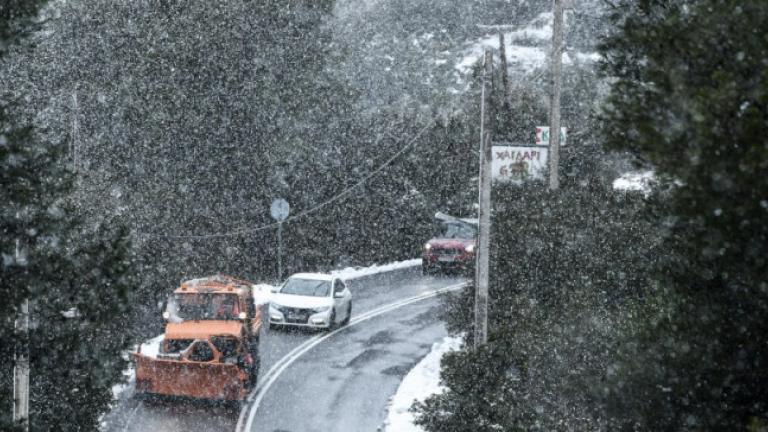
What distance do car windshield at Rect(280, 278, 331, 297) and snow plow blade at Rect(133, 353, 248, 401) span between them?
7548 mm

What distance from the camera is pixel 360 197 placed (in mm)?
36219

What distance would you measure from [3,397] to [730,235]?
6.64 m

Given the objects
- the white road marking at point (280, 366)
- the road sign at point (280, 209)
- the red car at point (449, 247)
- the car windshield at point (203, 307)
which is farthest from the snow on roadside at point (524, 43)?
the car windshield at point (203, 307)

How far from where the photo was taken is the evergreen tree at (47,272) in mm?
7395

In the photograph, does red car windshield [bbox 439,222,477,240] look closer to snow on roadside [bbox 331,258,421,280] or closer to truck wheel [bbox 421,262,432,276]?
truck wheel [bbox 421,262,432,276]

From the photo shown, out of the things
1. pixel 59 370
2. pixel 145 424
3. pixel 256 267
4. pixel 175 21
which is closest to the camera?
pixel 59 370

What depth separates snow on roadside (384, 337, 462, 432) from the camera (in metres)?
16.1

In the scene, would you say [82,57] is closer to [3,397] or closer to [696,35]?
[3,397]

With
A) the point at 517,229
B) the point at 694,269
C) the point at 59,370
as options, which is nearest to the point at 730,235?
the point at 694,269

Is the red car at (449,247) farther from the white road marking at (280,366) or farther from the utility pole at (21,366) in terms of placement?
the utility pole at (21,366)

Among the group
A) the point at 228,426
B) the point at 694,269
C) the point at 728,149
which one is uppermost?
the point at 728,149

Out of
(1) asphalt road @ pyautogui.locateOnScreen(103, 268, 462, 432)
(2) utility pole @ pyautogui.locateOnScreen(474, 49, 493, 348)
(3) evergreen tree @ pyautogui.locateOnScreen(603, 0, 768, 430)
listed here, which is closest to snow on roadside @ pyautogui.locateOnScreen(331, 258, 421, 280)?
(1) asphalt road @ pyautogui.locateOnScreen(103, 268, 462, 432)

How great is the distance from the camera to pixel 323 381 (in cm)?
1870

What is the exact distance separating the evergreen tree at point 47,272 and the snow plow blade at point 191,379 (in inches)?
251
